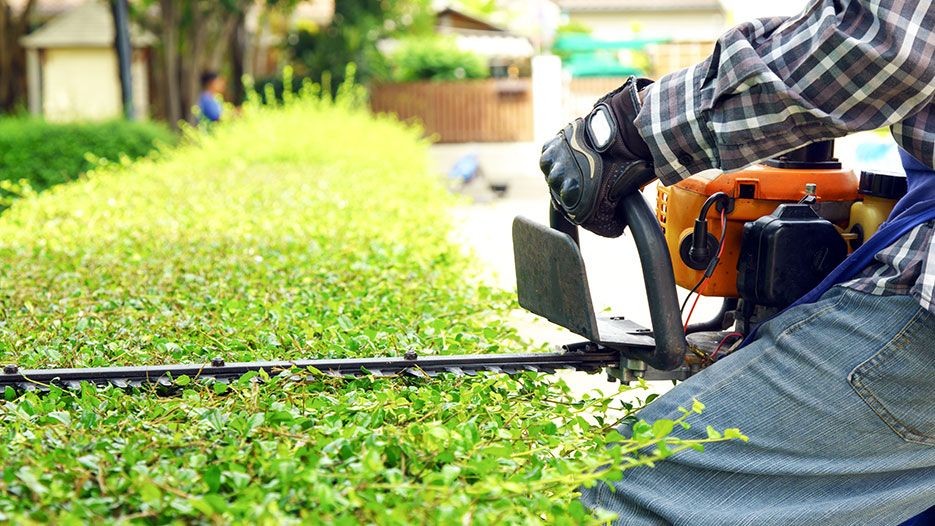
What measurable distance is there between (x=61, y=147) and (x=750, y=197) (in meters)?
15.1

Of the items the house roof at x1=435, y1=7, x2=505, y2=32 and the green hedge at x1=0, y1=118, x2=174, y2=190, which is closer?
the green hedge at x1=0, y1=118, x2=174, y2=190

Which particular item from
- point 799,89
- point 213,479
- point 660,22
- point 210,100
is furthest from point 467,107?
point 213,479

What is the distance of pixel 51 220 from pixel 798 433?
4.75 m

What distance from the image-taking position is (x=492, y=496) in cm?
184

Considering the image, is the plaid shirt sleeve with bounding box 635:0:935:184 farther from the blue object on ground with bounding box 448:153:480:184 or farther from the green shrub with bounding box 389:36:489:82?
the green shrub with bounding box 389:36:489:82

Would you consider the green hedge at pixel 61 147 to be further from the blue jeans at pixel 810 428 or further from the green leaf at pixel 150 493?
the green leaf at pixel 150 493

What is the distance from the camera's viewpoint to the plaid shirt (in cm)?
211

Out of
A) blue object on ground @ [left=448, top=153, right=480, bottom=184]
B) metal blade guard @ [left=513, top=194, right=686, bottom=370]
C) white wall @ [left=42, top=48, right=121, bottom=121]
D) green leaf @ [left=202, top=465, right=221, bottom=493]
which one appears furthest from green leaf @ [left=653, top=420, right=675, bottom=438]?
white wall @ [left=42, top=48, right=121, bottom=121]

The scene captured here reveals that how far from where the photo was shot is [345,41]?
2767 cm

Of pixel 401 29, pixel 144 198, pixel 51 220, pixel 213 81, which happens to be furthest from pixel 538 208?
pixel 401 29

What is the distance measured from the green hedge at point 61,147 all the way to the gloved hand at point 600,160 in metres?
14.3

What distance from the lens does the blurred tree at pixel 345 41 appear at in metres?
27.1

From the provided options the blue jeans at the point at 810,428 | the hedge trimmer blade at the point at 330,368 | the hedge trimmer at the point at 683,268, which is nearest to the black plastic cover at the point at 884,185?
the hedge trimmer at the point at 683,268

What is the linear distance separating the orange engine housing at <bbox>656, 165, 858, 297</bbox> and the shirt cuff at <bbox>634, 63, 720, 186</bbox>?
0.83 feet
